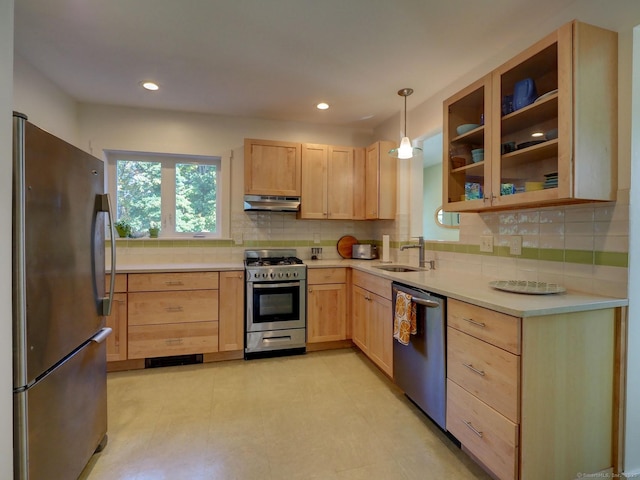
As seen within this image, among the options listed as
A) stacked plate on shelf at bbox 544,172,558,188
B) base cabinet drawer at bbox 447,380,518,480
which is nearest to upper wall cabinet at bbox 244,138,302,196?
stacked plate on shelf at bbox 544,172,558,188

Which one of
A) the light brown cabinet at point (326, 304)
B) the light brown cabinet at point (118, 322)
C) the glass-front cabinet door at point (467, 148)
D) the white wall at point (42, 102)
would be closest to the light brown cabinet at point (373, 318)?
the light brown cabinet at point (326, 304)

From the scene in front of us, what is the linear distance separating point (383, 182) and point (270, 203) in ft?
3.94

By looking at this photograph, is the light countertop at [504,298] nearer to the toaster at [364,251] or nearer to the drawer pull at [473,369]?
the drawer pull at [473,369]

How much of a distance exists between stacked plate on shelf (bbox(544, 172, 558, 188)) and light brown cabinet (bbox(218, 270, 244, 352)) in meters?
2.36

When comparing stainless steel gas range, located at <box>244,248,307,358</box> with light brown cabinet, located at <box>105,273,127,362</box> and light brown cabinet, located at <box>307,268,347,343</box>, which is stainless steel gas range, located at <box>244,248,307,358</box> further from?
light brown cabinet, located at <box>105,273,127,362</box>

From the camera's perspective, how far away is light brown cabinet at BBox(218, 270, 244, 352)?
2836 mm

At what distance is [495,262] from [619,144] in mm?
946

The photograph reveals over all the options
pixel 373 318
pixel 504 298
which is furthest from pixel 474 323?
pixel 373 318

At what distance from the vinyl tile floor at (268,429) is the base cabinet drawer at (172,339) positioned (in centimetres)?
17

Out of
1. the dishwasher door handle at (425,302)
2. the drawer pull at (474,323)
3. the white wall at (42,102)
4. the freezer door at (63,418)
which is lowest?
the freezer door at (63,418)

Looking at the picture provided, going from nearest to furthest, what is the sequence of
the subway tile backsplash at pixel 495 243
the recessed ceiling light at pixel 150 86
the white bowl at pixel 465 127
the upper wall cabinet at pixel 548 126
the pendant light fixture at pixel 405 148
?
the upper wall cabinet at pixel 548 126 → the subway tile backsplash at pixel 495 243 → the white bowl at pixel 465 127 → the pendant light fixture at pixel 405 148 → the recessed ceiling light at pixel 150 86

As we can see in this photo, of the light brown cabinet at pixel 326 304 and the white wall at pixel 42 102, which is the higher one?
the white wall at pixel 42 102

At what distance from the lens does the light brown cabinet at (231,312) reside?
9.30 ft

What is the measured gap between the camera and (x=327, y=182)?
336cm
